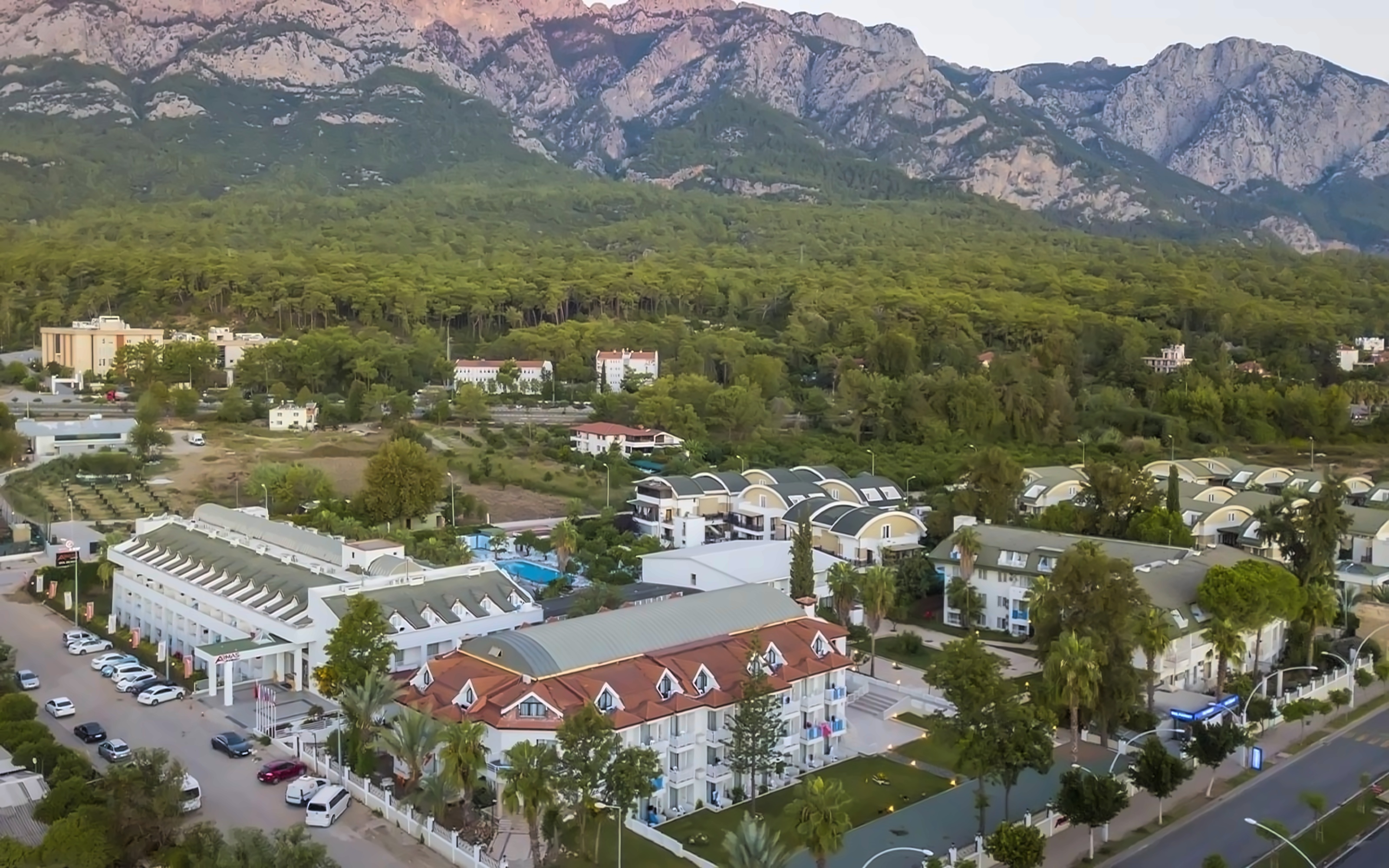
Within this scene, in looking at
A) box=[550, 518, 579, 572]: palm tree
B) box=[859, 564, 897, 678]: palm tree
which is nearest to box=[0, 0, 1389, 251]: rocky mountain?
box=[550, 518, 579, 572]: palm tree

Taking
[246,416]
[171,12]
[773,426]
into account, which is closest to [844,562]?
[773,426]

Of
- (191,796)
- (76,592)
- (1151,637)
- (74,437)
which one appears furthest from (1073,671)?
(74,437)

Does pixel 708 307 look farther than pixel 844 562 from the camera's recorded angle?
Yes

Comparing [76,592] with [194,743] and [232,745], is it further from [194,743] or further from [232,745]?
[232,745]

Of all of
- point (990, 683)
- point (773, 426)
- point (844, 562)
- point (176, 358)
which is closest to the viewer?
point (990, 683)

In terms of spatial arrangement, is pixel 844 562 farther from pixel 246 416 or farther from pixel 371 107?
pixel 371 107

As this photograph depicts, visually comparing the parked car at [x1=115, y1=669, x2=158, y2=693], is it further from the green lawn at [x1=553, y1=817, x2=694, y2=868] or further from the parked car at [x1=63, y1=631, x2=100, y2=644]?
the green lawn at [x1=553, y1=817, x2=694, y2=868]
